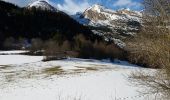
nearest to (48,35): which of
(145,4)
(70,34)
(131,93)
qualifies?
(70,34)

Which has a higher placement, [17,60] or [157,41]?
[157,41]

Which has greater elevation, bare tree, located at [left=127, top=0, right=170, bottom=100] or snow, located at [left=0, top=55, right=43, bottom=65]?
bare tree, located at [left=127, top=0, right=170, bottom=100]

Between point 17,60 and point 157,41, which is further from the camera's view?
point 17,60

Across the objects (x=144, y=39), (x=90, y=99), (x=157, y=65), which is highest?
(x=144, y=39)

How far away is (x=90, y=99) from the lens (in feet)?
94.6

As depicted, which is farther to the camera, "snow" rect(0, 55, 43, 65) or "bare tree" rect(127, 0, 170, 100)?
"snow" rect(0, 55, 43, 65)

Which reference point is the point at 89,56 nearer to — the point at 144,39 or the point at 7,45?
the point at 7,45

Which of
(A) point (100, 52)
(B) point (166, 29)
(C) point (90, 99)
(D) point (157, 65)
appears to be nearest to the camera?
(B) point (166, 29)

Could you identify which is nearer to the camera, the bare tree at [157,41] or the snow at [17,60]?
the bare tree at [157,41]

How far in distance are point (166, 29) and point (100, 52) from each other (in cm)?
12676

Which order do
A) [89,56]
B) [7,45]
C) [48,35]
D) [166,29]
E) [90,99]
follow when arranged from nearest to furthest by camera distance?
1. [166,29]
2. [90,99]
3. [89,56]
4. [7,45]
5. [48,35]

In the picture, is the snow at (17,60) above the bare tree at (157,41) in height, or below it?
below

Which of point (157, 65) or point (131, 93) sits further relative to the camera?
point (131, 93)

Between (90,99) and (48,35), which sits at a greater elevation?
(48,35)
